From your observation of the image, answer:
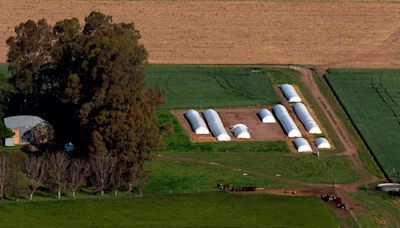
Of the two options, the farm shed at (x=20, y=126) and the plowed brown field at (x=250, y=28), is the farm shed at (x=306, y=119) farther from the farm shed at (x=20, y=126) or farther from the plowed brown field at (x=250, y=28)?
the farm shed at (x=20, y=126)

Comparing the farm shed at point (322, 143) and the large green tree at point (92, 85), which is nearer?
the large green tree at point (92, 85)

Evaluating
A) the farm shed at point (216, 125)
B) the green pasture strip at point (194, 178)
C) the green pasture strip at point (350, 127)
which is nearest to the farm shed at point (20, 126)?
the green pasture strip at point (194, 178)

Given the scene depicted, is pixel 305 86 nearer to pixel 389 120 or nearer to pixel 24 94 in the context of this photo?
pixel 389 120

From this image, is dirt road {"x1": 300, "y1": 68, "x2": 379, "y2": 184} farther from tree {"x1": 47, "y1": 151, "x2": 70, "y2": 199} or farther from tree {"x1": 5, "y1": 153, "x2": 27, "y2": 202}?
tree {"x1": 5, "y1": 153, "x2": 27, "y2": 202}

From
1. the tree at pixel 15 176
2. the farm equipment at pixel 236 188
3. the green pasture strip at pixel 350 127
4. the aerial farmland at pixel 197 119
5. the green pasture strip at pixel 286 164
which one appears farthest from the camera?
the green pasture strip at pixel 350 127

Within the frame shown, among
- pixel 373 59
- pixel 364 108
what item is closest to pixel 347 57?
pixel 373 59

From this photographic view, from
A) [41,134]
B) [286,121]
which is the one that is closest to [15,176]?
[41,134]
